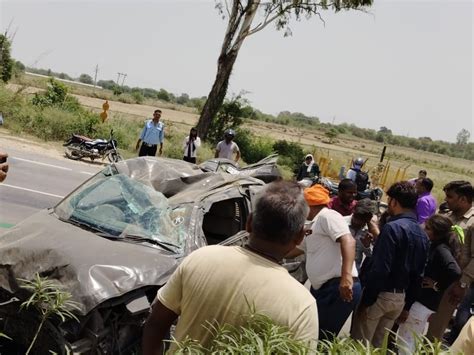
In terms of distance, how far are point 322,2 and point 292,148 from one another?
7420 millimetres

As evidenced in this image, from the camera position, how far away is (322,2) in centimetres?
1972

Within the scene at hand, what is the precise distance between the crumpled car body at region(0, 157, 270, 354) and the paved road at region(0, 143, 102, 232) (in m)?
3.67

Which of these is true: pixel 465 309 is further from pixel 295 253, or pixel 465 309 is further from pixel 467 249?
pixel 295 253

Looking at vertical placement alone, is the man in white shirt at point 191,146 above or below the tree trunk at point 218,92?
below

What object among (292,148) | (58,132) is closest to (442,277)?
(58,132)

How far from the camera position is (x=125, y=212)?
14.2ft

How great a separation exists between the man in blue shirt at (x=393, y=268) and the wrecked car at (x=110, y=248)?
1173 mm

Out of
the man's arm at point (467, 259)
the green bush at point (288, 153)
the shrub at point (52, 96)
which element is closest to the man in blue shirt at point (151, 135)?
the man's arm at point (467, 259)

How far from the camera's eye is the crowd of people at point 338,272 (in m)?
2.16

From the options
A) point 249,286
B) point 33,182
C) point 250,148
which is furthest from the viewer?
point 250,148

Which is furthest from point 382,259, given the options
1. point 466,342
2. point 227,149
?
point 227,149

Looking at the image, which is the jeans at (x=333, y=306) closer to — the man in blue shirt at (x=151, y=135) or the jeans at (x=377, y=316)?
the jeans at (x=377, y=316)

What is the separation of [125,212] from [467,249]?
3.93 m

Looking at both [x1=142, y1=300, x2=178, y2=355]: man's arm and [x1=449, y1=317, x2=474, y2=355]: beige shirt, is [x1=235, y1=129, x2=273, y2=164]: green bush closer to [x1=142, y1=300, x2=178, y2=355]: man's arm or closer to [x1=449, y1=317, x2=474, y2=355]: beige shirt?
[x1=449, y1=317, x2=474, y2=355]: beige shirt
